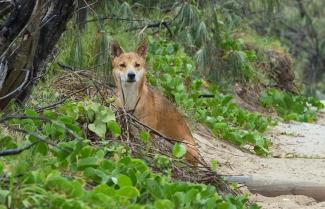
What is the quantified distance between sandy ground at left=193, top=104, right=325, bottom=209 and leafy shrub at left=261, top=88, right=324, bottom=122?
218 cm

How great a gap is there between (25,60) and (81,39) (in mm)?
3926

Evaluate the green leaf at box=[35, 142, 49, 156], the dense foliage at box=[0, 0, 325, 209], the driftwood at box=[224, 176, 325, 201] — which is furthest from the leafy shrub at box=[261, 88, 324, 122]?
the green leaf at box=[35, 142, 49, 156]

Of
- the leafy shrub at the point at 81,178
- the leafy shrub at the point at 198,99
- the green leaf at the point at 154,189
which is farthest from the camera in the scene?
the leafy shrub at the point at 198,99

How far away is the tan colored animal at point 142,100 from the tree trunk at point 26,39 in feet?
5.77

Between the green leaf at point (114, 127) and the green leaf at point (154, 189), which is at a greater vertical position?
the green leaf at point (114, 127)

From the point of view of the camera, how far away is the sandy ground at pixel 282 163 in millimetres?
8758

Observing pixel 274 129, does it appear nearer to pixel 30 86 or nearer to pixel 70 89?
pixel 70 89

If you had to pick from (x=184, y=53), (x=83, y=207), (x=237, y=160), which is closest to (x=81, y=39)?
(x=237, y=160)

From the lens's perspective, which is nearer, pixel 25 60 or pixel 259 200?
pixel 25 60

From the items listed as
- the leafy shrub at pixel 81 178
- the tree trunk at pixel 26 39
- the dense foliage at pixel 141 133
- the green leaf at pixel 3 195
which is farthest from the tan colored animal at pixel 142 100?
the green leaf at pixel 3 195

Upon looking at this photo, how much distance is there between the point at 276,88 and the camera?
19.0 m

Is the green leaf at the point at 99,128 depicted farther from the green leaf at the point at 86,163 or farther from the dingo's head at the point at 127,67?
the dingo's head at the point at 127,67

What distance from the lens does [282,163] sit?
10.8 metres

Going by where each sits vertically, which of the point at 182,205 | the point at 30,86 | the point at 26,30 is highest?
the point at 26,30
